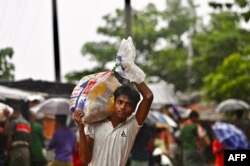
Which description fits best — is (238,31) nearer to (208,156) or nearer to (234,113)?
(234,113)

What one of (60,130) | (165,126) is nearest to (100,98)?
(60,130)

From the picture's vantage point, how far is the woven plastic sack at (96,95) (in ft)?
23.1

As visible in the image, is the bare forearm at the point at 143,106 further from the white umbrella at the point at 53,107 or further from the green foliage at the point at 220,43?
the green foliage at the point at 220,43

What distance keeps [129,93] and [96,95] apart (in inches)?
12.9

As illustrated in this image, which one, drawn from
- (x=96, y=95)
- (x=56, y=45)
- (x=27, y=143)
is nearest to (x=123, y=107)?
(x=96, y=95)

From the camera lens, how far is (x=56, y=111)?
14.5 metres

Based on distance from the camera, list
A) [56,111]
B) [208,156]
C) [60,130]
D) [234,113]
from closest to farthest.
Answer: [60,130] < [56,111] < [208,156] < [234,113]

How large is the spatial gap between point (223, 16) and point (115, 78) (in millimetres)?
27164

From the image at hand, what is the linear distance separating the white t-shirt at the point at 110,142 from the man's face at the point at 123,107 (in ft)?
0.23

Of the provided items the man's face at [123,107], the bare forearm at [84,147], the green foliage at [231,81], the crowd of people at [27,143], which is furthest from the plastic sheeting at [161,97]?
the bare forearm at [84,147]

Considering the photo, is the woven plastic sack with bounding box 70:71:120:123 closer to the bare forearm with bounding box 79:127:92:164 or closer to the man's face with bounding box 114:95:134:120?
the man's face with bounding box 114:95:134:120

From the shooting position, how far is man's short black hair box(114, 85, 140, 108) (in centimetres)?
698

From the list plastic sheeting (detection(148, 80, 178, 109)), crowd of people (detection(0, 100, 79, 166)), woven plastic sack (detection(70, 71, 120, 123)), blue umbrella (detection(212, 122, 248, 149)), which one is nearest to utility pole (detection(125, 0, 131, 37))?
plastic sheeting (detection(148, 80, 178, 109))

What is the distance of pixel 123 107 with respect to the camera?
6961 millimetres
